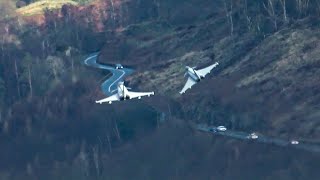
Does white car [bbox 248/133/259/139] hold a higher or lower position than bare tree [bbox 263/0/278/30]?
lower

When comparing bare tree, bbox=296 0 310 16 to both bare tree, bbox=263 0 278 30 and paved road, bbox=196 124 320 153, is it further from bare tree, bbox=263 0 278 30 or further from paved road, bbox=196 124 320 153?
paved road, bbox=196 124 320 153

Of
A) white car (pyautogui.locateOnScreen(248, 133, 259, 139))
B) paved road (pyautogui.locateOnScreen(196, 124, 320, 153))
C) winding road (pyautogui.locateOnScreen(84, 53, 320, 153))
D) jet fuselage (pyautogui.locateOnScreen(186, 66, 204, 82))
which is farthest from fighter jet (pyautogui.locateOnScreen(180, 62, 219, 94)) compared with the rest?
white car (pyautogui.locateOnScreen(248, 133, 259, 139))

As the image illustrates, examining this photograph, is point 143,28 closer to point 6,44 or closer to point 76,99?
point 6,44

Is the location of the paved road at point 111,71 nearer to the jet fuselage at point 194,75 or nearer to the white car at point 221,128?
the jet fuselage at point 194,75

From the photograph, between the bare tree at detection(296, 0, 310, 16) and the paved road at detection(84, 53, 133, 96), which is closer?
the paved road at detection(84, 53, 133, 96)

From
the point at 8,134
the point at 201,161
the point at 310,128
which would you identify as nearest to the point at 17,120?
the point at 8,134

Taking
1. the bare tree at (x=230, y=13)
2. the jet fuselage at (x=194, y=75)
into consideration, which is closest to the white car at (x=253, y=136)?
the jet fuselage at (x=194, y=75)
